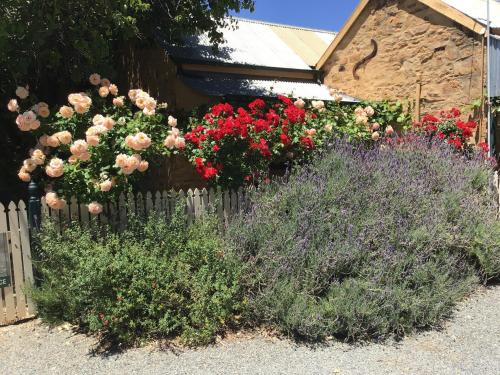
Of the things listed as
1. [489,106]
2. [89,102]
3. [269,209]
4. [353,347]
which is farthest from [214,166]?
[489,106]

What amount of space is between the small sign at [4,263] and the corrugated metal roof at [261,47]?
17.7 feet

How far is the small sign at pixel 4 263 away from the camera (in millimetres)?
4387

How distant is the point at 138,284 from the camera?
13.0 ft

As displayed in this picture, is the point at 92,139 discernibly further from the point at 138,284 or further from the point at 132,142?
the point at 138,284

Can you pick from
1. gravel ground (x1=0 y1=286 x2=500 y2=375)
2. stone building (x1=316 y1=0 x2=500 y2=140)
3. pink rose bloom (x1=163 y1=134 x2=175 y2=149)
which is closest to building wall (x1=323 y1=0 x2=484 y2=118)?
stone building (x1=316 y1=0 x2=500 y2=140)

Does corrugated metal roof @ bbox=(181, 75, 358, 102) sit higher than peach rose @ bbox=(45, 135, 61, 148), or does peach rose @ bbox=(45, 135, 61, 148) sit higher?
corrugated metal roof @ bbox=(181, 75, 358, 102)

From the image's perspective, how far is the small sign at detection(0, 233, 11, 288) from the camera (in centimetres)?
439

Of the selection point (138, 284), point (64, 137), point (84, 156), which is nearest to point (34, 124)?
point (64, 137)

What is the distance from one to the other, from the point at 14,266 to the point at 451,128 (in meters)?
7.28

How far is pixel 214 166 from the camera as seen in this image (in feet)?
18.6

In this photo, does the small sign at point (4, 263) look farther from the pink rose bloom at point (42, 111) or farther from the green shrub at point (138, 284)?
the pink rose bloom at point (42, 111)

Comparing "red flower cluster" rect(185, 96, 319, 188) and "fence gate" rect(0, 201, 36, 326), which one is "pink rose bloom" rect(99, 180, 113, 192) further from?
"red flower cluster" rect(185, 96, 319, 188)

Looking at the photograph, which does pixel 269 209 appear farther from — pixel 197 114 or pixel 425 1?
pixel 425 1

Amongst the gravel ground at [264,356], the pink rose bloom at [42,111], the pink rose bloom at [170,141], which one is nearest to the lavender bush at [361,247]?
the gravel ground at [264,356]
